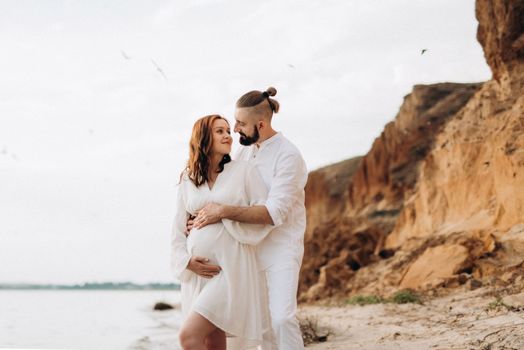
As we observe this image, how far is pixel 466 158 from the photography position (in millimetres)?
14156

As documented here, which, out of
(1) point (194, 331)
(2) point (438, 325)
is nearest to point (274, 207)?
(1) point (194, 331)

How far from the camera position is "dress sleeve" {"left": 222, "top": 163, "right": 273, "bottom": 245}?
345 centimetres

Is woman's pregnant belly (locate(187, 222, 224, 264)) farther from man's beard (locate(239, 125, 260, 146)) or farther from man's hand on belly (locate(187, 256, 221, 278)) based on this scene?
man's beard (locate(239, 125, 260, 146))

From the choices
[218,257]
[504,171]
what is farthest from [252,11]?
[218,257]

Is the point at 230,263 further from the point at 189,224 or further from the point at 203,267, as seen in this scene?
the point at 189,224

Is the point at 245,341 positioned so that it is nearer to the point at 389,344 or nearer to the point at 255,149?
the point at 255,149

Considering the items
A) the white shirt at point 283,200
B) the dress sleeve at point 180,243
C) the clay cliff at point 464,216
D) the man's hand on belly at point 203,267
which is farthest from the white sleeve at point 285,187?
the clay cliff at point 464,216

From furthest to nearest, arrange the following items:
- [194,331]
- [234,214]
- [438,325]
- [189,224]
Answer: [438,325], [189,224], [234,214], [194,331]

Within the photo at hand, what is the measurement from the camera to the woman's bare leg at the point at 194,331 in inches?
128

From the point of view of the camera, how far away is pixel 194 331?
129 inches

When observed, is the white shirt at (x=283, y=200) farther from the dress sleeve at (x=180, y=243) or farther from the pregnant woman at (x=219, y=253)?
the dress sleeve at (x=180, y=243)

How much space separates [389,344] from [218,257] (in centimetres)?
266

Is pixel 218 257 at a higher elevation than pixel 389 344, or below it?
higher

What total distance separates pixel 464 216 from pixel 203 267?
10.9 m
